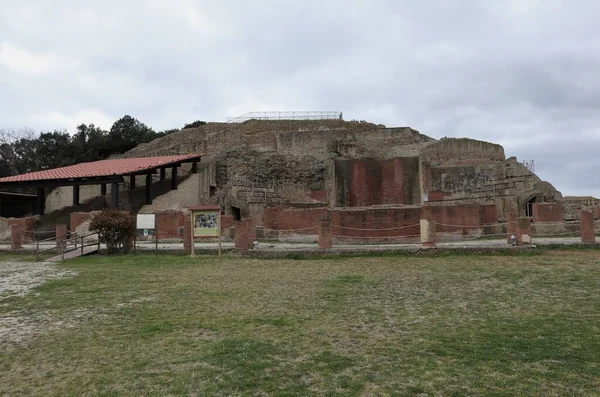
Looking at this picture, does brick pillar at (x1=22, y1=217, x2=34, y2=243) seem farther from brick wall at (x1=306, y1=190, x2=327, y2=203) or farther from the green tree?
Answer: the green tree

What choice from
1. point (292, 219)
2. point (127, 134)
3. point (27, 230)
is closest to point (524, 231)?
point (292, 219)

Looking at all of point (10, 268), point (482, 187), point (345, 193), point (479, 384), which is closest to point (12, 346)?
point (479, 384)

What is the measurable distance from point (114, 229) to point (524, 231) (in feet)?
41.0

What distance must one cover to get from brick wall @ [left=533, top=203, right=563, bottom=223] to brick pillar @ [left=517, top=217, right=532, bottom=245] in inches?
210

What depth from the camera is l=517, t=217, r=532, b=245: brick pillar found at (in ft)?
44.9

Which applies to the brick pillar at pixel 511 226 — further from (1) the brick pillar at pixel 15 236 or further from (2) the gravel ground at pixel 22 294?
(1) the brick pillar at pixel 15 236

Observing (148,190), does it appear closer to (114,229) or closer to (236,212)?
(236,212)

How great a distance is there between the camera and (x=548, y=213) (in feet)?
60.0

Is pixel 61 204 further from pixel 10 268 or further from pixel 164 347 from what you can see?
pixel 164 347

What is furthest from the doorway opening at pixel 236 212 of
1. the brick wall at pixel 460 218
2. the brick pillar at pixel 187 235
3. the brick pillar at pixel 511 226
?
the brick pillar at pixel 511 226

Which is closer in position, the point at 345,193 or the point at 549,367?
the point at 549,367

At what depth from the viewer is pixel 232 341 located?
540cm

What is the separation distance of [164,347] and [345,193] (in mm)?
18290

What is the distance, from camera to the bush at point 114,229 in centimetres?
1554
